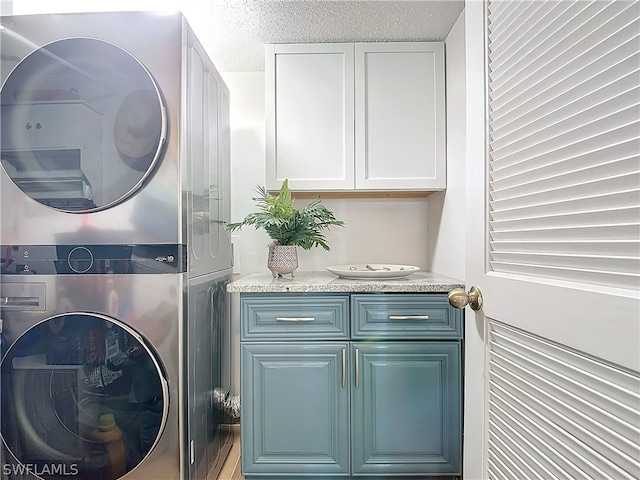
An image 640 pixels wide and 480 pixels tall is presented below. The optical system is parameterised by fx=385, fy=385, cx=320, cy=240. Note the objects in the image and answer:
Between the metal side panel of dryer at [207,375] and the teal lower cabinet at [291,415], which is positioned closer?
the metal side panel of dryer at [207,375]

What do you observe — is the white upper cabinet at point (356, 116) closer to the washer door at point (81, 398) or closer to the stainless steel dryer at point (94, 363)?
the stainless steel dryer at point (94, 363)

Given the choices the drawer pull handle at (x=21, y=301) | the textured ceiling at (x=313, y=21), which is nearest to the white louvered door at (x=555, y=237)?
the textured ceiling at (x=313, y=21)

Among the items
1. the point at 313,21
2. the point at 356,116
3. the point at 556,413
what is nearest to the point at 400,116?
the point at 356,116

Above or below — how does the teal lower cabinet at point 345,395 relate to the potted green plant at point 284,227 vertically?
below

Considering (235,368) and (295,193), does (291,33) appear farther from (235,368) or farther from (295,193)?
(235,368)

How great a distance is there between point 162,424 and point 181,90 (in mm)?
1162

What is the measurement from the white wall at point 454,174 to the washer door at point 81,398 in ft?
4.50

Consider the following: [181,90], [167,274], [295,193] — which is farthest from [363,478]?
[181,90]

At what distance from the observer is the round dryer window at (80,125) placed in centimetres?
133

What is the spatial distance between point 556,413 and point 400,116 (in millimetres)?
1616

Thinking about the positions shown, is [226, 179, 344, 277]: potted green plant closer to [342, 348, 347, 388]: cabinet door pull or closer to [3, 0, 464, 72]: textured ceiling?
[342, 348, 347, 388]: cabinet door pull

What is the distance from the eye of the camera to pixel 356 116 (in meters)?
1.98

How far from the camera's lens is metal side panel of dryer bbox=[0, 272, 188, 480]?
133 centimetres

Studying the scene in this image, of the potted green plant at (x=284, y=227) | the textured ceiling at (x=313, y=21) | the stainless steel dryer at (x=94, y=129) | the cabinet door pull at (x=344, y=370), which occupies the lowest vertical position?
the cabinet door pull at (x=344, y=370)
